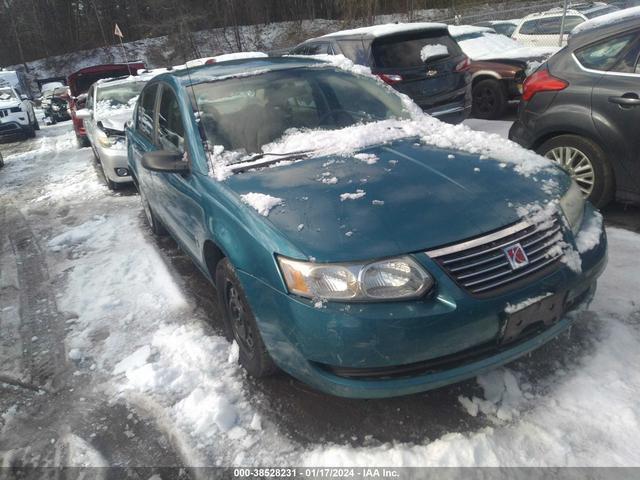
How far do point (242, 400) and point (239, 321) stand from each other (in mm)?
448

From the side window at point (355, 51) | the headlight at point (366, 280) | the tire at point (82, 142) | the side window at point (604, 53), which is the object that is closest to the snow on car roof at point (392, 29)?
the side window at point (355, 51)

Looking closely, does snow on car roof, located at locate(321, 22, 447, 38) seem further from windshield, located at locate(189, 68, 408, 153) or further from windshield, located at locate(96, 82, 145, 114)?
windshield, located at locate(96, 82, 145, 114)

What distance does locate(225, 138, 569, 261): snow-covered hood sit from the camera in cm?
217

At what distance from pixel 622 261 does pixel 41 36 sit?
1724 inches

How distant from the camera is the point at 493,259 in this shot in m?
→ 2.17

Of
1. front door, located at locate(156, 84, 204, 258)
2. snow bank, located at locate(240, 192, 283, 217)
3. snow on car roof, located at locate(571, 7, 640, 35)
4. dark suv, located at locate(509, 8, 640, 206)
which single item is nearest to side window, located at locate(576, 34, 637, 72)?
dark suv, located at locate(509, 8, 640, 206)

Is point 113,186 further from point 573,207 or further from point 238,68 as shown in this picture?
point 573,207

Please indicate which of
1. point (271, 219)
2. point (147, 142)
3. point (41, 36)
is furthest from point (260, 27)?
point (271, 219)

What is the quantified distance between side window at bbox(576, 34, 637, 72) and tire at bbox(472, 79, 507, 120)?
440 centimetres

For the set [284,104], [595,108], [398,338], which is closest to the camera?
[398,338]

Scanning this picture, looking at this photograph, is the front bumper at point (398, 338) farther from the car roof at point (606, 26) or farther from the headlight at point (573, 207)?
the car roof at point (606, 26)

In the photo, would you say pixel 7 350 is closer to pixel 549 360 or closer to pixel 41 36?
pixel 549 360

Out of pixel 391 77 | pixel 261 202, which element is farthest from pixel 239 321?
pixel 391 77

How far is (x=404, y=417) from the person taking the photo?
8.05 ft
